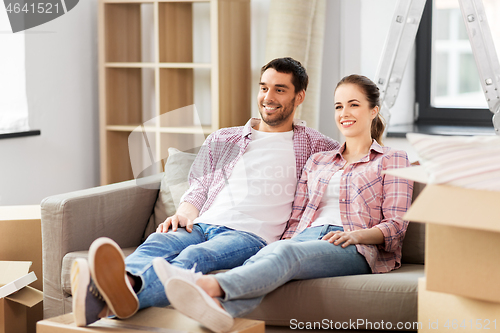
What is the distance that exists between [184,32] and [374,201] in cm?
175

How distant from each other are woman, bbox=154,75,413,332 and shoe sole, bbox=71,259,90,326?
0.83ft

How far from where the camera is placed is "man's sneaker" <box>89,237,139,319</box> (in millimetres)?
1302

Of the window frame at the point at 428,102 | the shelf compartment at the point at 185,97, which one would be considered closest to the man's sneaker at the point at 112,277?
the shelf compartment at the point at 185,97

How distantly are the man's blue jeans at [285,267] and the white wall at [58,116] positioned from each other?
161cm

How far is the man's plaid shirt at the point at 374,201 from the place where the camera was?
1729 millimetres

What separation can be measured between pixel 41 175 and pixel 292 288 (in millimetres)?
1792

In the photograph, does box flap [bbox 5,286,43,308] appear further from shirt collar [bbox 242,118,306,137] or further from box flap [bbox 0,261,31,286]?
shirt collar [bbox 242,118,306,137]

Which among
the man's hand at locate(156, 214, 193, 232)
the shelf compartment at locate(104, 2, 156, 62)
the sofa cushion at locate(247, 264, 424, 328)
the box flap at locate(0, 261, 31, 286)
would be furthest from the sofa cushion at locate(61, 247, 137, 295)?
the shelf compartment at locate(104, 2, 156, 62)

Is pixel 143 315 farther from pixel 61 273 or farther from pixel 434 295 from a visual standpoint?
pixel 434 295

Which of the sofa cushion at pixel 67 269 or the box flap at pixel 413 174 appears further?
the sofa cushion at pixel 67 269

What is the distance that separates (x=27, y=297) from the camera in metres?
1.80

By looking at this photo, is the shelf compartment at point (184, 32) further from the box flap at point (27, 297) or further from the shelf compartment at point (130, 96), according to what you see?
the box flap at point (27, 297)

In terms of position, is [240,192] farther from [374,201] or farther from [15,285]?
[15,285]

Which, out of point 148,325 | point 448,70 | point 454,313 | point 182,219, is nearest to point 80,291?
point 148,325
